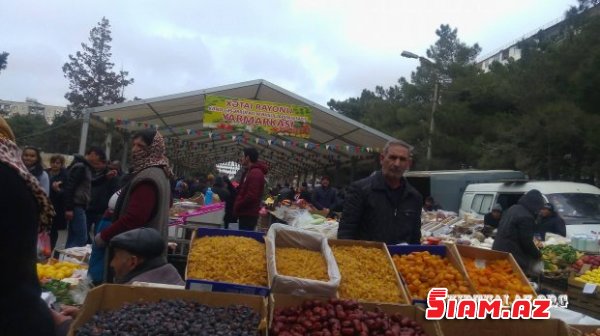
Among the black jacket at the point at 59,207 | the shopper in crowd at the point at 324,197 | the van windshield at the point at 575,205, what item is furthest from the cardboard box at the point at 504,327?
the shopper in crowd at the point at 324,197

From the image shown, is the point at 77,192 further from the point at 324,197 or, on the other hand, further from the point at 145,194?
the point at 324,197

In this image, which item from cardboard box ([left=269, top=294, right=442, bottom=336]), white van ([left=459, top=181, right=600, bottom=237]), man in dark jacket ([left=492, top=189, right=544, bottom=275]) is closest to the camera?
cardboard box ([left=269, top=294, right=442, bottom=336])

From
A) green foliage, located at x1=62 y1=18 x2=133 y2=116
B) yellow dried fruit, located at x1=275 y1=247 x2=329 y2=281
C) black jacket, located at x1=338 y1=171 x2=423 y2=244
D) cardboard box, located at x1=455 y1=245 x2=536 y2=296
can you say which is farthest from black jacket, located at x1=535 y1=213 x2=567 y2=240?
green foliage, located at x1=62 y1=18 x2=133 y2=116

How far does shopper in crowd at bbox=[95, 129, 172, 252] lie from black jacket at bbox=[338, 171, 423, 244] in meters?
1.37

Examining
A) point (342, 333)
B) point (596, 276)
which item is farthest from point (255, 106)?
point (342, 333)

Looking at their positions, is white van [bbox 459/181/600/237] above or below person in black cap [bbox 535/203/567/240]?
above

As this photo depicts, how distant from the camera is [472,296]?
3.04 m

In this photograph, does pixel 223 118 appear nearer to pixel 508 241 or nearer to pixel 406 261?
pixel 508 241

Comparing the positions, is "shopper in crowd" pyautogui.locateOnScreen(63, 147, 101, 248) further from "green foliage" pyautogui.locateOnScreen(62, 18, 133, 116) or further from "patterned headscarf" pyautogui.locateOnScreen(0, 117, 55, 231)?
"green foliage" pyautogui.locateOnScreen(62, 18, 133, 116)

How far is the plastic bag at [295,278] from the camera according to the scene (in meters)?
2.76

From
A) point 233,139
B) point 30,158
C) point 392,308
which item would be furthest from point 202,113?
point 392,308

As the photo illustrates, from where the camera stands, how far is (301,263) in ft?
10.4

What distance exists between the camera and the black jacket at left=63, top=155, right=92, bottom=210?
298 inches

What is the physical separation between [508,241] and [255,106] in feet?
28.1
